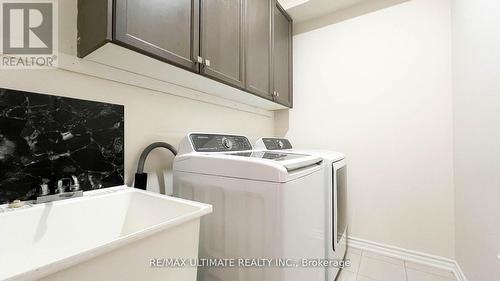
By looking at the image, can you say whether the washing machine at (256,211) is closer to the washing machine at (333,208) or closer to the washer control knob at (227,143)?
the washing machine at (333,208)

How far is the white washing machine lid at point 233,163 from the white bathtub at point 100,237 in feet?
0.89

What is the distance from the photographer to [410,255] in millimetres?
1858

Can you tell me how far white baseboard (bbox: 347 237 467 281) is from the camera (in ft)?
5.55

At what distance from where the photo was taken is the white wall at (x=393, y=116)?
5.82ft

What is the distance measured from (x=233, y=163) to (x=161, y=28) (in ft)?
2.44

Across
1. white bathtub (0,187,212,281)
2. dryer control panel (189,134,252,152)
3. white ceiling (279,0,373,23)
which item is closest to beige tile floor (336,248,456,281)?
dryer control panel (189,134,252,152)

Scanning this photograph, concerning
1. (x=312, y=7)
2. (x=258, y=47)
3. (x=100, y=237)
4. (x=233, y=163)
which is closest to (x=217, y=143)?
(x=233, y=163)

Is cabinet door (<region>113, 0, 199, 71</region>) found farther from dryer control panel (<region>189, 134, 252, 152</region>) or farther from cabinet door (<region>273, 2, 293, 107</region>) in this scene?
cabinet door (<region>273, 2, 293, 107</region>)

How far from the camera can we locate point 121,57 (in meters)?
1.03

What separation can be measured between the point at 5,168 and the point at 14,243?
12.1 inches

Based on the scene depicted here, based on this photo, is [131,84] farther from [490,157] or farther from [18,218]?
[490,157]

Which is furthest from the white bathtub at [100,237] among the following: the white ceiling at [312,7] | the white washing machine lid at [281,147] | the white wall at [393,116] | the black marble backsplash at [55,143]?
the white ceiling at [312,7]

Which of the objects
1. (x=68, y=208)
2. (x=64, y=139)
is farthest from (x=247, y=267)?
(x=64, y=139)

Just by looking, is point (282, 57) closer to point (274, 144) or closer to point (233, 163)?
point (274, 144)
